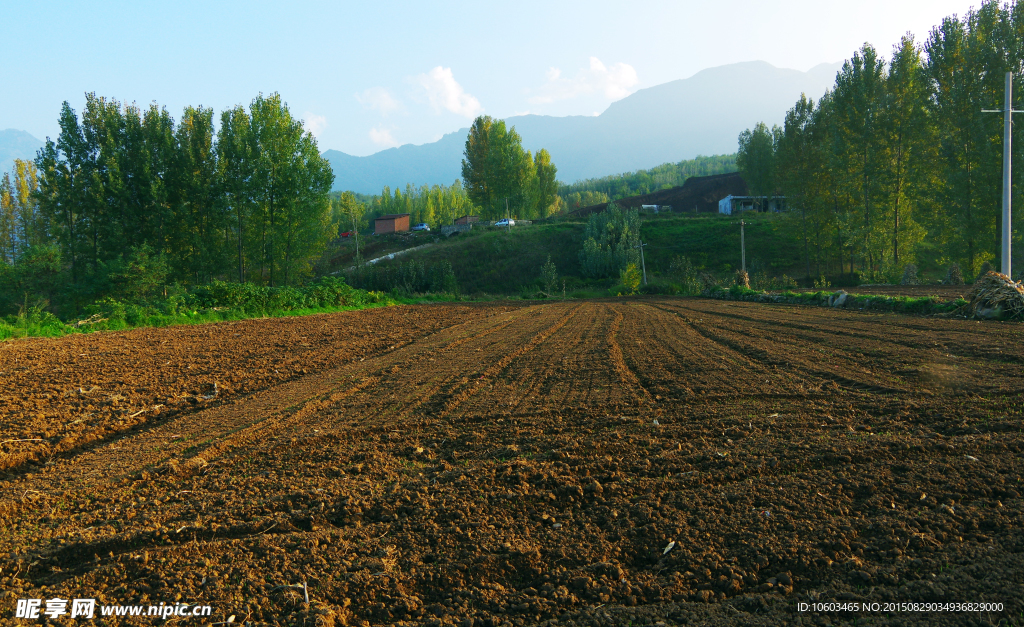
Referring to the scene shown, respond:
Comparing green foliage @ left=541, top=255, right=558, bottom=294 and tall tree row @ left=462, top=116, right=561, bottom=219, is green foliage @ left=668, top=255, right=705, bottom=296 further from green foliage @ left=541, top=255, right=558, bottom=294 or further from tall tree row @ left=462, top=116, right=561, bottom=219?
tall tree row @ left=462, top=116, right=561, bottom=219

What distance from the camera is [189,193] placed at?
27875 millimetres

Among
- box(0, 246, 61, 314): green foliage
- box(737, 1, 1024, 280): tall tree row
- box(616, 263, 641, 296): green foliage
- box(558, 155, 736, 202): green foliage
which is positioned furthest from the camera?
box(558, 155, 736, 202): green foliage

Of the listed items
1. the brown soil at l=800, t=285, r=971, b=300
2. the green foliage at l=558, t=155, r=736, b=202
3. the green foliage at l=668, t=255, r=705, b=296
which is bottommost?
the green foliage at l=668, t=255, r=705, b=296

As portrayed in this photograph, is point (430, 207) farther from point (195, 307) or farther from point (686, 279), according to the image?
point (195, 307)

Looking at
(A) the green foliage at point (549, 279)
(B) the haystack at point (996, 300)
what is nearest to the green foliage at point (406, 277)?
(A) the green foliage at point (549, 279)

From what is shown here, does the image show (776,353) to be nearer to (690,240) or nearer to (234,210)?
(234,210)

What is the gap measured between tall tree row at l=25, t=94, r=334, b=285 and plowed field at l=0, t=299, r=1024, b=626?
77.6 feet

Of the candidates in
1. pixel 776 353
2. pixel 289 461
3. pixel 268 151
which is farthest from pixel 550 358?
pixel 268 151

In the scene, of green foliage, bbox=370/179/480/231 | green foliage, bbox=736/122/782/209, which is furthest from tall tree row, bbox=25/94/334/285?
green foliage, bbox=736/122/782/209

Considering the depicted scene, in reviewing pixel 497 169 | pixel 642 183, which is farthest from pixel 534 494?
pixel 642 183

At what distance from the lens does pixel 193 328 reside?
48.7 feet

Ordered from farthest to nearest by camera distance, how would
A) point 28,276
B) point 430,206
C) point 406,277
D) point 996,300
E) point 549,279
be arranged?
point 430,206
point 406,277
point 549,279
point 28,276
point 996,300

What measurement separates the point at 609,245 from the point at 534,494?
2030 inches

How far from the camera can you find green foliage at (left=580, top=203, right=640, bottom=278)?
51625 millimetres
